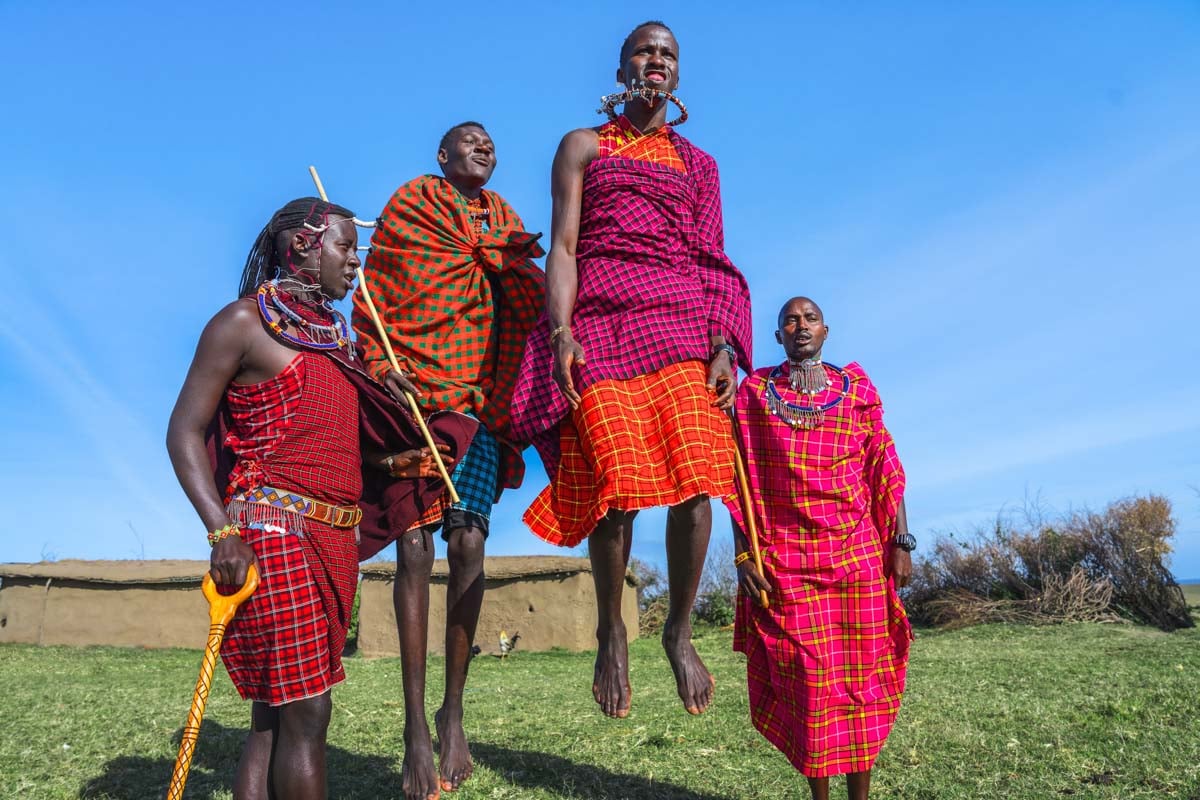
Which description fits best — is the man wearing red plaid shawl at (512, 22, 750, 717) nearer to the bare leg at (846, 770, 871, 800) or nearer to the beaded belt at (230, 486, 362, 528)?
the beaded belt at (230, 486, 362, 528)

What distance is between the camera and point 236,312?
129 inches

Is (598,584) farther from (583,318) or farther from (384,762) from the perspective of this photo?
(384,762)

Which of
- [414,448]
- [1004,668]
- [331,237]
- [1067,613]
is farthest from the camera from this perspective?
[1067,613]

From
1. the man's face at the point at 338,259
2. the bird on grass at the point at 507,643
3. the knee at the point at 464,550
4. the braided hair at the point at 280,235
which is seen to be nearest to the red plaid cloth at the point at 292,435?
the man's face at the point at 338,259

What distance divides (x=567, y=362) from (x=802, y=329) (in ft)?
5.66

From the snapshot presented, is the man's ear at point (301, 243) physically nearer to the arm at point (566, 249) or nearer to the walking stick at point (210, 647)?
the arm at point (566, 249)

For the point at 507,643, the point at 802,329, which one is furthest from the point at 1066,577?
the point at 802,329

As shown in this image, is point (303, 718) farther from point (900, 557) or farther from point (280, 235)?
point (900, 557)

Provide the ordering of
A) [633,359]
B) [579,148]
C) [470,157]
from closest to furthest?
[633,359], [579,148], [470,157]

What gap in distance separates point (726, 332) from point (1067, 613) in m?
13.7

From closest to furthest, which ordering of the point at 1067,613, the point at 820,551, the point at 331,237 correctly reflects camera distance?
the point at 331,237 < the point at 820,551 < the point at 1067,613

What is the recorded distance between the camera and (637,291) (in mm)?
3961

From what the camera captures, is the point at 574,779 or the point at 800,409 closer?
the point at 800,409

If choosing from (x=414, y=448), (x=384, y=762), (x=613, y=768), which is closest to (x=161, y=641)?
(x=384, y=762)
